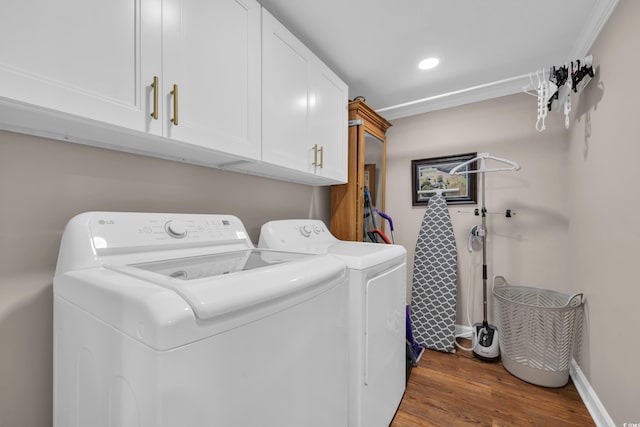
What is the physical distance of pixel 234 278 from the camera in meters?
0.70

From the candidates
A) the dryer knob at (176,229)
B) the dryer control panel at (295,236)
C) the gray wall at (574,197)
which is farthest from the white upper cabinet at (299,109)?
the gray wall at (574,197)

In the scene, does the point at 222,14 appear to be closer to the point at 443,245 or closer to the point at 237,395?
the point at 237,395

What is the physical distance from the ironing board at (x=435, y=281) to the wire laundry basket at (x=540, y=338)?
1.44 feet

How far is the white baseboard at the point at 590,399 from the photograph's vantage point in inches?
58.2

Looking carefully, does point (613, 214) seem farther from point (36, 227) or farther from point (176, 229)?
point (36, 227)

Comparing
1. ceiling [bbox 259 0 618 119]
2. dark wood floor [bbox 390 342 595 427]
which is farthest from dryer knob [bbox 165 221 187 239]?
dark wood floor [bbox 390 342 595 427]

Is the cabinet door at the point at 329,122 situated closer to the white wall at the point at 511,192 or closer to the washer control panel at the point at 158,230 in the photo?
the washer control panel at the point at 158,230

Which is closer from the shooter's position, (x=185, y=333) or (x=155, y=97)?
(x=185, y=333)

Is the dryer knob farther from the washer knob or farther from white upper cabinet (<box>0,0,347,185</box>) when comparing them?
the washer knob

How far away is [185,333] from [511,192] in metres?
2.85

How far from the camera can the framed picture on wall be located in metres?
2.63

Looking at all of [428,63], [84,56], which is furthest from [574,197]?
[84,56]

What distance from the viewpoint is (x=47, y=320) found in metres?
0.98

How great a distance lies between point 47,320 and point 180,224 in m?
0.56
